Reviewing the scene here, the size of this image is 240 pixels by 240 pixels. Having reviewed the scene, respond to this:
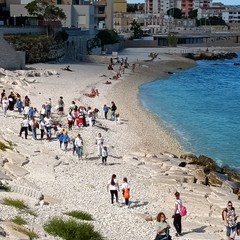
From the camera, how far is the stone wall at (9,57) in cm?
5381

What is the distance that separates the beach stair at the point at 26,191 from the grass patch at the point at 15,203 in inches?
48.1

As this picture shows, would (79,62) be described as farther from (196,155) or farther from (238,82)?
(196,155)

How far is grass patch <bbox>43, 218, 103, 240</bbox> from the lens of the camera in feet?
47.4

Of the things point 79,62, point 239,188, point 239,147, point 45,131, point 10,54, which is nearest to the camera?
point 239,188

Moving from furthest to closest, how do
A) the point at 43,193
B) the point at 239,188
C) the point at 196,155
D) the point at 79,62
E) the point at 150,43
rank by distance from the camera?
the point at 150,43, the point at 79,62, the point at 196,155, the point at 239,188, the point at 43,193

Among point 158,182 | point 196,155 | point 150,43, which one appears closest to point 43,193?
point 158,182

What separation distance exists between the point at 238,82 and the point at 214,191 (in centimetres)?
5245

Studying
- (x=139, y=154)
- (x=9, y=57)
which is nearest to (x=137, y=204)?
(x=139, y=154)

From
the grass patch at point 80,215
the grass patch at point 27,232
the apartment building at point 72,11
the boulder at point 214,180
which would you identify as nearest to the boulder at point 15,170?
the grass patch at point 80,215

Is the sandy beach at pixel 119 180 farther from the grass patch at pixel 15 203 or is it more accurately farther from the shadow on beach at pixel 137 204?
the grass patch at pixel 15 203

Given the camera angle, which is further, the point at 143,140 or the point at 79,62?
the point at 79,62

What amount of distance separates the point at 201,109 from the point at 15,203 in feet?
105

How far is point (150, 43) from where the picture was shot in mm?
120688

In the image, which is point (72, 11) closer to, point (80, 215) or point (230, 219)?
point (80, 215)
